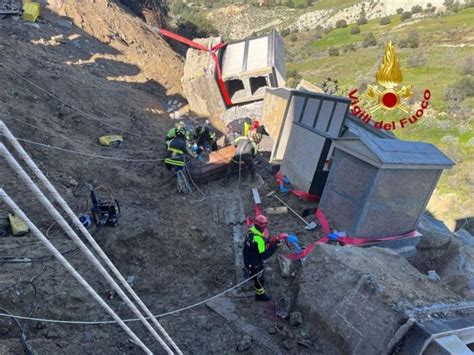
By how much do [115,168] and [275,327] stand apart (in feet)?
21.1

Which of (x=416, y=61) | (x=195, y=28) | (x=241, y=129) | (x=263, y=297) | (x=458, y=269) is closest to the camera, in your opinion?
(x=263, y=297)

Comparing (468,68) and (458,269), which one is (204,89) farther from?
(468,68)

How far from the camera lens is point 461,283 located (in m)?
7.09

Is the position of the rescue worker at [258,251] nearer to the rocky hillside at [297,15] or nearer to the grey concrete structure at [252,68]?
the grey concrete structure at [252,68]

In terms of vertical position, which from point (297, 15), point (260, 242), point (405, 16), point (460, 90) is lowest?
point (260, 242)

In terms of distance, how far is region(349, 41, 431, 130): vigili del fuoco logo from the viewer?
438 inches

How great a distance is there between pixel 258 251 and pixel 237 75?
10.0 meters

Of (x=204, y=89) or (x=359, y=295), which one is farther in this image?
(x=204, y=89)

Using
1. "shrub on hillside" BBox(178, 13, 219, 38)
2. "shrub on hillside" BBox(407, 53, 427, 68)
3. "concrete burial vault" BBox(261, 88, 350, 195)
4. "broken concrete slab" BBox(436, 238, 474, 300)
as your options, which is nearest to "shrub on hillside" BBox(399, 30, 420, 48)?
"shrub on hillside" BBox(407, 53, 427, 68)

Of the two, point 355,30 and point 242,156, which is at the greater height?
point 355,30

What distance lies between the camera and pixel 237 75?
47.3 feet

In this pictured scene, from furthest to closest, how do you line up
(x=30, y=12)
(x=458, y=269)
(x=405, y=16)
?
1. (x=405, y=16)
2. (x=30, y=12)
3. (x=458, y=269)

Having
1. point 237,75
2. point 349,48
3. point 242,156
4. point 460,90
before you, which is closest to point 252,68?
point 237,75

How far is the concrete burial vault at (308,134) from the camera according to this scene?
8.52 m
